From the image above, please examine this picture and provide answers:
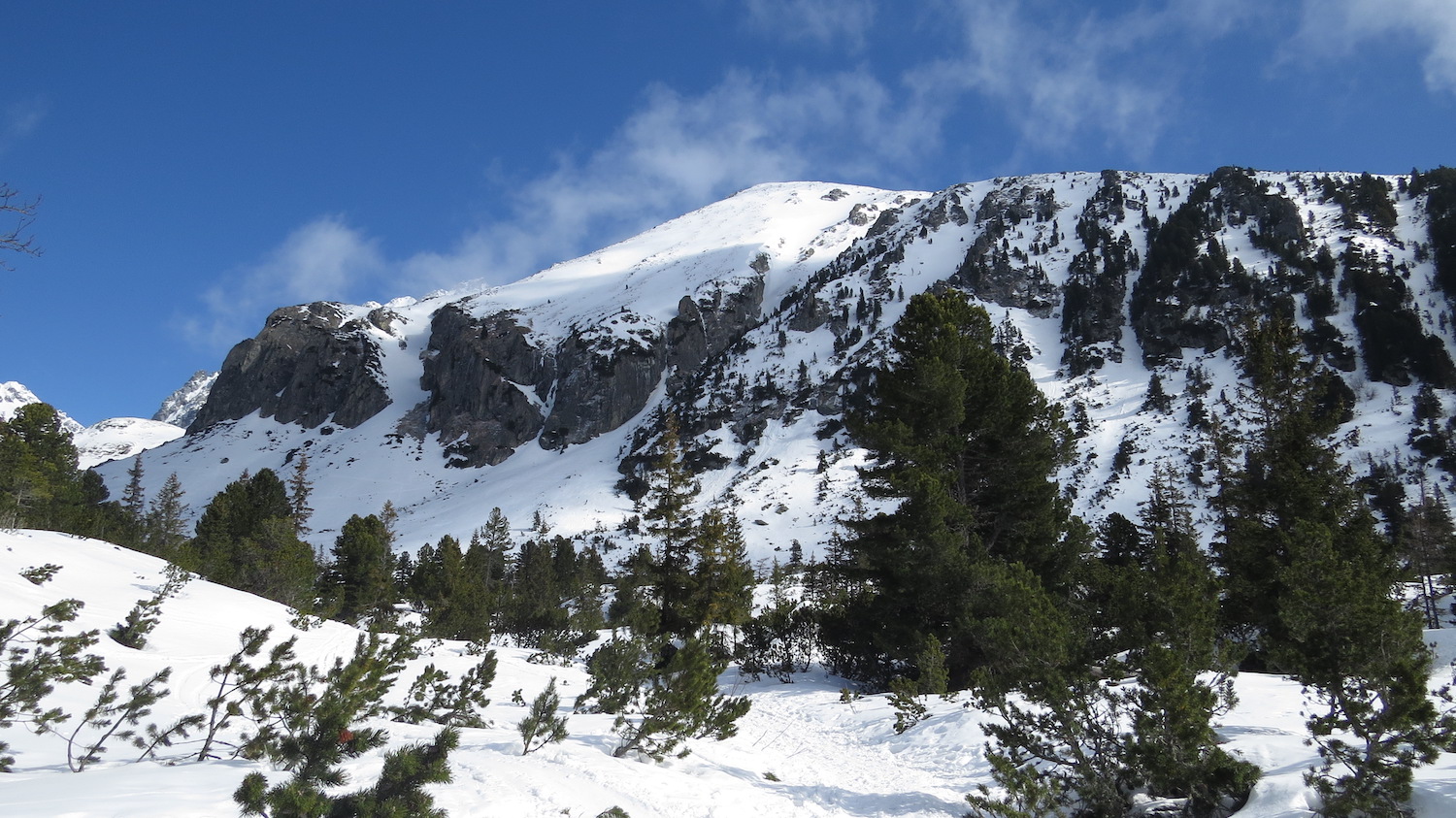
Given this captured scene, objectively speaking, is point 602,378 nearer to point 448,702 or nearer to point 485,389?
point 485,389

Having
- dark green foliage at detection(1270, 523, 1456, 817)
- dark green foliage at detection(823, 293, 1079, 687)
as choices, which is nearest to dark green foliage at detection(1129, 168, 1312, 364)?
dark green foliage at detection(823, 293, 1079, 687)

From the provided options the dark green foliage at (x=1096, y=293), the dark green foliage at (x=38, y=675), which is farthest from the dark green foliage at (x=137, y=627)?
the dark green foliage at (x=1096, y=293)

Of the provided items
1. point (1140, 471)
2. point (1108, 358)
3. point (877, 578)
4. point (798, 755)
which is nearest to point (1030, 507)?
point (877, 578)

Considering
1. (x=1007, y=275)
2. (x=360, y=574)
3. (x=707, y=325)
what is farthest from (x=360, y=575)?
(x=707, y=325)

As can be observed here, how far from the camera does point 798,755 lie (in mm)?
9070

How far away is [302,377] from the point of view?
168m

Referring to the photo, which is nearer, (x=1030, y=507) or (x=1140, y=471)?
(x=1030, y=507)

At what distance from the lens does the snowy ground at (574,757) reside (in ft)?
13.6

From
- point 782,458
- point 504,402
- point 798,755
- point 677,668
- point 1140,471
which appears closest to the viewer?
point 677,668

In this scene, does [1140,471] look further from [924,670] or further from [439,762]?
[439,762]

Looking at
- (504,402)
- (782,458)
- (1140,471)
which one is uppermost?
(504,402)

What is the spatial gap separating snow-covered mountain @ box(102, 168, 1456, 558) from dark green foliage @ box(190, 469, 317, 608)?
55096 mm

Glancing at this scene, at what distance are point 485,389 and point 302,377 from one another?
49.9 m

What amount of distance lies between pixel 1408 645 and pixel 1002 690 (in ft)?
9.59
